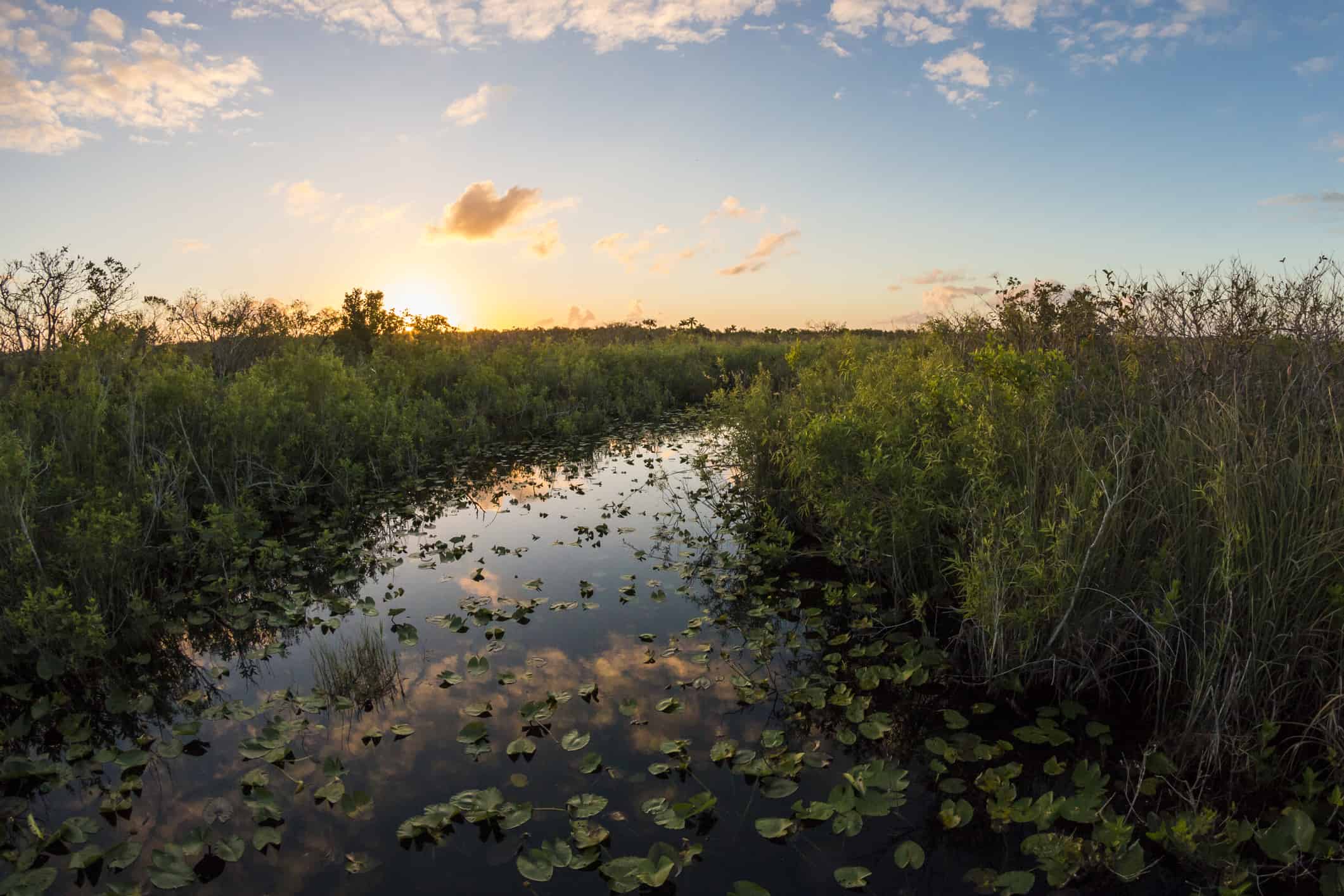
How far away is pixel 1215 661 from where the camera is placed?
12.3 feet

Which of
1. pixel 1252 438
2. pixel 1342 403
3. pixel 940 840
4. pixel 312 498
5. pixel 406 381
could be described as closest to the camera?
pixel 940 840

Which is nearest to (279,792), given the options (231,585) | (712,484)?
(231,585)

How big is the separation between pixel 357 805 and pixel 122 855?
3.30ft

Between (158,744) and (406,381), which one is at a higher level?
(406,381)

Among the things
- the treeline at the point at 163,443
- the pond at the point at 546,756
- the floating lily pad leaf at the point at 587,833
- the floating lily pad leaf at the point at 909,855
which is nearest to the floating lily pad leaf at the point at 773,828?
the pond at the point at 546,756

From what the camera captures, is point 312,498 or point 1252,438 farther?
point 312,498

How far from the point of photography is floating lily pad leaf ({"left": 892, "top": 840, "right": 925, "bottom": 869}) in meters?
3.16

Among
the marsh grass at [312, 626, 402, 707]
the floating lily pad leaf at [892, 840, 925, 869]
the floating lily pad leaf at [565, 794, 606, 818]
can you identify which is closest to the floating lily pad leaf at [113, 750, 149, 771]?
the marsh grass at [312, 626, 402, 707]

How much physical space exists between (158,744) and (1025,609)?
533 centimetres

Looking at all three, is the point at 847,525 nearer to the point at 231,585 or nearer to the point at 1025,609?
the point at 1025,609

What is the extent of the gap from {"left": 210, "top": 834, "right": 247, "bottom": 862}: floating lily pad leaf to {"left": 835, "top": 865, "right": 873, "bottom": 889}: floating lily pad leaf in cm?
275

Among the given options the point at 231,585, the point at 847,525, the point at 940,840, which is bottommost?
the point at 940,840

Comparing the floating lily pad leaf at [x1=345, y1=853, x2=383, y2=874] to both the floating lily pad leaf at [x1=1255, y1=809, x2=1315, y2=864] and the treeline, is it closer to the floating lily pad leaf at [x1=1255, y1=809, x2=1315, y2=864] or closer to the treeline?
the treeline

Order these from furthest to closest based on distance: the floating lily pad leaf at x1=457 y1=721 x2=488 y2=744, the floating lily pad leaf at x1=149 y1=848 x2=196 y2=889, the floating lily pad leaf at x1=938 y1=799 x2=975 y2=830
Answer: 1. the floating lily pad leaf at x1=457 y1=721 x2=488 y2=744
2. the floating lily pad leaf at x1=938 y1=799 x2=975 y2=830
3. the floating lily pad leaf at x1=149 y1=848 x2=196 y2=889
